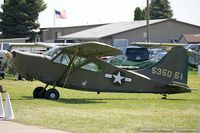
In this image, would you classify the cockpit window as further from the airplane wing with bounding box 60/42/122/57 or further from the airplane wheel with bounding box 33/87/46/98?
the airplane wheel with bounding box 33/87/46/98

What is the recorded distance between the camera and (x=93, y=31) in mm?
75500

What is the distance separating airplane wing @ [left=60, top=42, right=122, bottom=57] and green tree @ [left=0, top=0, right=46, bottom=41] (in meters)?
55.8

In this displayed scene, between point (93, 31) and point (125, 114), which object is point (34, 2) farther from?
point (125, 114)

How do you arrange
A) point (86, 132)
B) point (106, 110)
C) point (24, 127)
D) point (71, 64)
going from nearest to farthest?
point (86, 132)
point (24, 127)
point (106, 110)
point (71, 64)

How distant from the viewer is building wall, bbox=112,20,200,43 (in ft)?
230

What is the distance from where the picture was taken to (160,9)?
9962 cm

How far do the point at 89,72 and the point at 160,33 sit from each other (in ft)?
166

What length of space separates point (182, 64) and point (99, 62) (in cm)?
322

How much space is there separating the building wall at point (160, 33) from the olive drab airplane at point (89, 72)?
47.2m

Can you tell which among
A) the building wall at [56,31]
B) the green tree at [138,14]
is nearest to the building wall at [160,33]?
the building wall at [56,31]

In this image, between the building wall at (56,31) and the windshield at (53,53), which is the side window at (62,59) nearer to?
the windshield at (53,53)

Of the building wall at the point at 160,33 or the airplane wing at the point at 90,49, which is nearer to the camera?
the airplane wing at the point at 90,49

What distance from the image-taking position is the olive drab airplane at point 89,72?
2077 centimetres

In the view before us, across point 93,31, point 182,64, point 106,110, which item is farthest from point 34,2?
point 106,110
